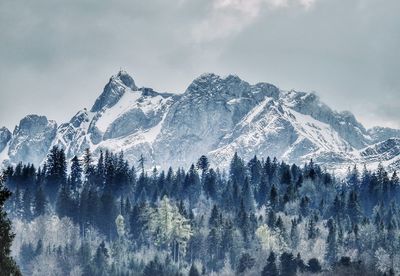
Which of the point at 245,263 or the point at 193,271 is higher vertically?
the point at 245,263

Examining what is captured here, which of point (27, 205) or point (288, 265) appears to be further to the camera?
point (27, 205)

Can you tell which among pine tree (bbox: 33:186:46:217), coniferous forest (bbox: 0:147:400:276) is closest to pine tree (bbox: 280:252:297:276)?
coniferous forest (bbox: 0:147:400:276)

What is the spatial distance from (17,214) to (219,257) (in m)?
46.1

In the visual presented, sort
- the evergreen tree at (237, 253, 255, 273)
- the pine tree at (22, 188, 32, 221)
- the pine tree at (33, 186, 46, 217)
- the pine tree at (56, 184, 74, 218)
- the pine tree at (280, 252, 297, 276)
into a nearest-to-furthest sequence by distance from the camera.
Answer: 1. the pine tree at (280, 252, 297, 276)
2. the evergreen tree at (237, 253, 255, 273)
3. the pine tree at (33, 186, 46, 217)
4. the pine tree at (22, 188, 32, 221)
5. the pine tree at (56, 184, 74, 218)

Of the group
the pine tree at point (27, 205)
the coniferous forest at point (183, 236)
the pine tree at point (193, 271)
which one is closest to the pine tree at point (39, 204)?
the coniferous forest at point (183, 236)

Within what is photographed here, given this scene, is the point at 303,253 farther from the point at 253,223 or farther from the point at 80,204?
the point at 80,204

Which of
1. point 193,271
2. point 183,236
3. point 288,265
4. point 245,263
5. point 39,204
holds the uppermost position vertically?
point 39,204

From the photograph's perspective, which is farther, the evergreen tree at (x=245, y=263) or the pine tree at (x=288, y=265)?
the evergreen tree at (x=245, y=263)

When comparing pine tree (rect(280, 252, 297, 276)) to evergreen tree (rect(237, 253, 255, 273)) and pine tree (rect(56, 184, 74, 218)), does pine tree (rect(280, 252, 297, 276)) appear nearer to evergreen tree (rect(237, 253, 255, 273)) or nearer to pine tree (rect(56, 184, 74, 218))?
evergreen tree (rect(237, 253, 255, 273))

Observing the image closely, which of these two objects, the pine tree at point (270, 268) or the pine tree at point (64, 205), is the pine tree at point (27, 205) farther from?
the pine tree at point (270, 268)

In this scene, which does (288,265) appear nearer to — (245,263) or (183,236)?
(245,263)

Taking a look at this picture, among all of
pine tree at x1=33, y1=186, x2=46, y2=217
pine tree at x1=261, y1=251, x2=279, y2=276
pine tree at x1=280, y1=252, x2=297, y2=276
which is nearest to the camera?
pine tree at x1=261, y1=251, x2=279, y2=276

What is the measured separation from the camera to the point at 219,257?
175125 mm

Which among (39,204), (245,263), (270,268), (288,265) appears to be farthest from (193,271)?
(39,204)
